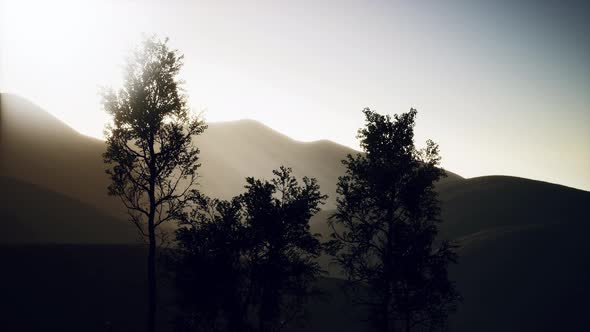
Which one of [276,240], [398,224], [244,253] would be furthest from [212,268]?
[398,224]

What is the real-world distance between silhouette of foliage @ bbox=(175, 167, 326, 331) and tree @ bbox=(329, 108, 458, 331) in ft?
6.03

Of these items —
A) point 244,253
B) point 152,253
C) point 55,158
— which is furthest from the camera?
point 55,158

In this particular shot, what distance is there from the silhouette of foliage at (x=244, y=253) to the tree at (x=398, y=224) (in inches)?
72.3

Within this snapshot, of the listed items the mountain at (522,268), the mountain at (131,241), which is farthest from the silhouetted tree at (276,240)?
the mountain at (522,268)

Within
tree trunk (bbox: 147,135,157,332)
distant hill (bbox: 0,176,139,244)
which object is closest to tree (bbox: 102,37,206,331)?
tree trunk (bbox: 147,135,157,332)

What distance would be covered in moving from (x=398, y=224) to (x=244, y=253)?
6387 millimetres

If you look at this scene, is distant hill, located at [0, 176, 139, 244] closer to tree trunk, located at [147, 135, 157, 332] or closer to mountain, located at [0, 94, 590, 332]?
mountain, located at [0, 94, 590, 332]

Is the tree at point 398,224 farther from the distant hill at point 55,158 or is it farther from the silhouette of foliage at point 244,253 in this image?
the distant hill at point 55,158

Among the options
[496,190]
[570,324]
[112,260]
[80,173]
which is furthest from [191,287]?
[496,190]

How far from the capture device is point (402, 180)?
16188mm

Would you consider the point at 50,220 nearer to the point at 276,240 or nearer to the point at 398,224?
the point at 276,240

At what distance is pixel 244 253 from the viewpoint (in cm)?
1510

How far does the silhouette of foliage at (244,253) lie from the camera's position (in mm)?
14656

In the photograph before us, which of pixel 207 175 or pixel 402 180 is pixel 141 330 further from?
pixel 207 175
